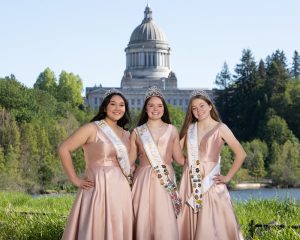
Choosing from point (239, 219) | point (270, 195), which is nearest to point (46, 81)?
point (270, 195)

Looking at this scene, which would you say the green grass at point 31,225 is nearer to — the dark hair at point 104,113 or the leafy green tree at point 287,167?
the dark hair at point 104,113

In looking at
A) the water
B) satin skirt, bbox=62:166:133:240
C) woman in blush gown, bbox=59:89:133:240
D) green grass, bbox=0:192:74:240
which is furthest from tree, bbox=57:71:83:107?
satin skirt, bbox=62:166:133:240

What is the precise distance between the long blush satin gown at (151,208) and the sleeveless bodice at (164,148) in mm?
15

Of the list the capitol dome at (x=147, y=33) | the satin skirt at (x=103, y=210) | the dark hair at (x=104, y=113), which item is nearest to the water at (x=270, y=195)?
the dark hair at (x=104, y=113)

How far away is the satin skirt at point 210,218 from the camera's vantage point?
6832 millimetres

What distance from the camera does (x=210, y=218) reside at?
22.5ft

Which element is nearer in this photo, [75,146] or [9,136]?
[75,146]

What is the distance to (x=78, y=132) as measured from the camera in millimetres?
6852

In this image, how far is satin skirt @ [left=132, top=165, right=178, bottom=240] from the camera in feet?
21.9

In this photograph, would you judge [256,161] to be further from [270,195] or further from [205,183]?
[205,183]

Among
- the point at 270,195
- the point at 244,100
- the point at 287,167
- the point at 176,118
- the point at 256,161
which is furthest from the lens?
the point at 244,100

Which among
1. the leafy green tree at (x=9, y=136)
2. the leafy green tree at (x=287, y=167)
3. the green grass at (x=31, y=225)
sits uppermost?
the leafy green tree at (x=9, y=136)

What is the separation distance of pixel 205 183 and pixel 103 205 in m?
0.96


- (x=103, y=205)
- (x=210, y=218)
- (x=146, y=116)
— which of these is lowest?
(x=210, y=218)
